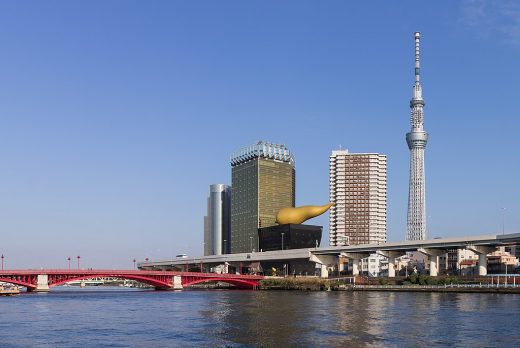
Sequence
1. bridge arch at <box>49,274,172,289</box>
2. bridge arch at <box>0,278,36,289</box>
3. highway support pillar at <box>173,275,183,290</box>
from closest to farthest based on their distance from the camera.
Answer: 1. bridge arch at <box>0,278,36,289</box>
2. bridge arch at <box>49,274,172,289</box>
3. highway support pillar at <box>173,275,183,290</box>

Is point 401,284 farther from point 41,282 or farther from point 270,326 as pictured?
point 270,326

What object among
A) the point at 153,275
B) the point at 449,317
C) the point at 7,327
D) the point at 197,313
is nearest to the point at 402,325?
the point at 449,317

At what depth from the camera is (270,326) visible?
240 feet

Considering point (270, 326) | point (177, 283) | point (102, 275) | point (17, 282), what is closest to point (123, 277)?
point (102, 275)

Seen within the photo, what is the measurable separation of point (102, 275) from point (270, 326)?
334 ft

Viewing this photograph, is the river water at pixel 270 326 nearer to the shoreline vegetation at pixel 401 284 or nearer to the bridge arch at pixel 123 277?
the shoreline vegetation at pixel 401 284

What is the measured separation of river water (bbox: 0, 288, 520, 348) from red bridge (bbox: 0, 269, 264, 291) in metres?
58.2

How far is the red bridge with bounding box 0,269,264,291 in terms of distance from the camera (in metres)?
162

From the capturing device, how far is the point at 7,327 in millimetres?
73375

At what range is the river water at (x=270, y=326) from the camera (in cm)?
6053

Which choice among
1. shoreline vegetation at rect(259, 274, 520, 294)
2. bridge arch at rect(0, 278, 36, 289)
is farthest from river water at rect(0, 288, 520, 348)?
bridge arch at rect(0, 278, 36, 289)

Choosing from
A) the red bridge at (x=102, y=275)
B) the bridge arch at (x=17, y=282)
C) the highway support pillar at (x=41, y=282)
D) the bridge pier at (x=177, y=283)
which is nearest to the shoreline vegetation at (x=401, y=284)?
the red bridge at (x=102, y=275)

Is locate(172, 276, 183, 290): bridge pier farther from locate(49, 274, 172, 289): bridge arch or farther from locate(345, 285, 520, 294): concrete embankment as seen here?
locate(345, 285, 520, 294): concrete embankment

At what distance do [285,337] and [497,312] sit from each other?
1449 inches
